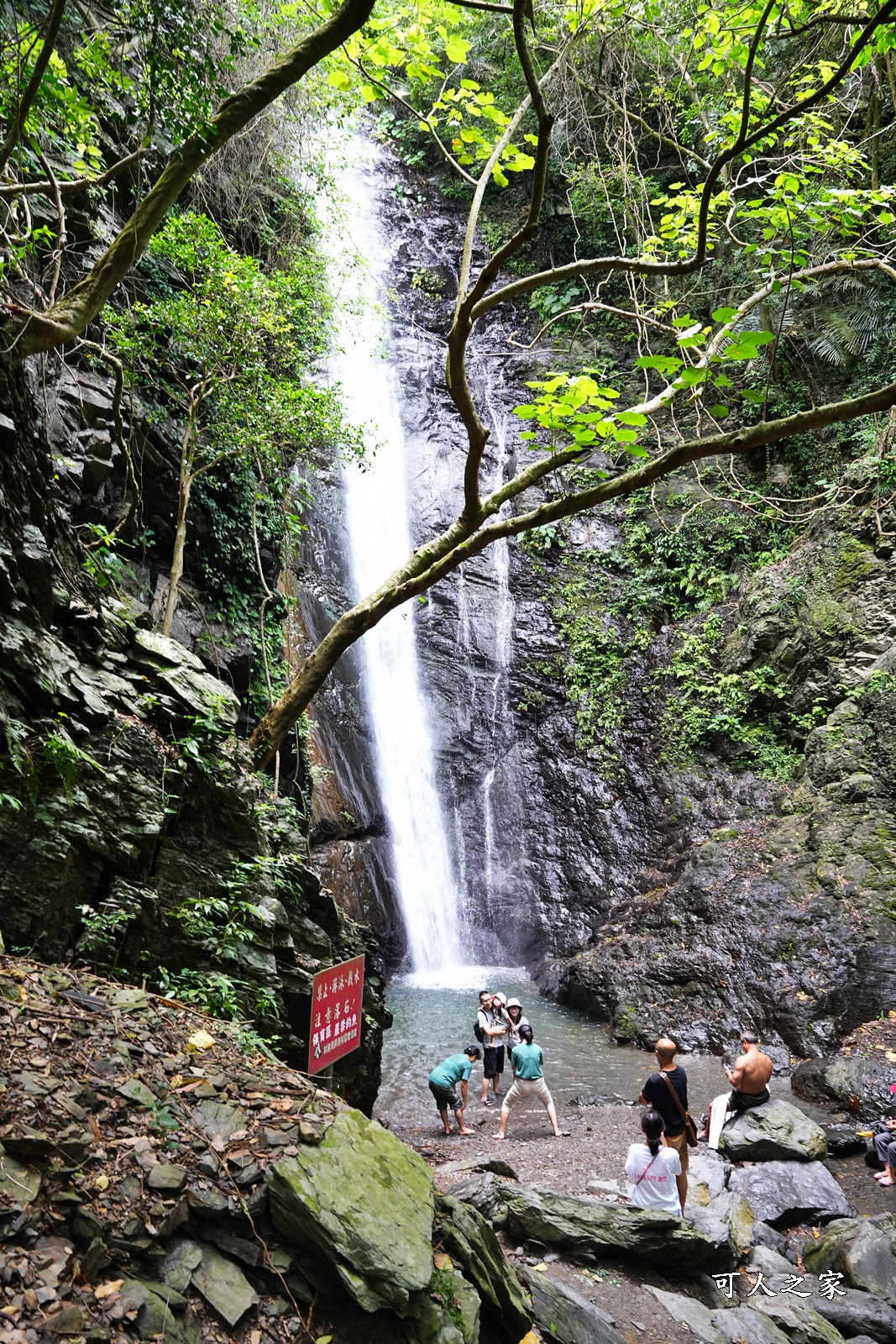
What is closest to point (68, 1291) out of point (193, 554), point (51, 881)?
point (51, 881)

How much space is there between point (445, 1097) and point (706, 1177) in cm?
253

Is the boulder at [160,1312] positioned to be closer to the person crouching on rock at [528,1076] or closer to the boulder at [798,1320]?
the boulder at [798,1320]

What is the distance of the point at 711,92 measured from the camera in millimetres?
13250

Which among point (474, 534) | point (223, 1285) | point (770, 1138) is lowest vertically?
point (770, 1138)

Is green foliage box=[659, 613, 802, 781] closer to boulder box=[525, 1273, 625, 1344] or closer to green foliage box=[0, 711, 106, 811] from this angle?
boulder box=[525, 1273, 625, 1344]

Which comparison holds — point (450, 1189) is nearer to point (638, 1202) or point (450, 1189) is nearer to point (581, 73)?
point (638, 1202)

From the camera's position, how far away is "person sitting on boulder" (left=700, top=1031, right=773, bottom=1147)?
22.1 ft

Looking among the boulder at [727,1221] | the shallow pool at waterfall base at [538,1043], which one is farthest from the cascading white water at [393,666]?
the boulder at [727,1221]

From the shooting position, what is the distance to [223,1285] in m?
2.61

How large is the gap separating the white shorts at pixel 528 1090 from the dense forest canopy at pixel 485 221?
4347 millimetres

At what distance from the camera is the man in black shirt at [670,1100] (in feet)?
17.5

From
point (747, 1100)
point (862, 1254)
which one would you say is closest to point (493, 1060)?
point (747, 1100)

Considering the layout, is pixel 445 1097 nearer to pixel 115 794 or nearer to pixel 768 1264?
pixel 768 1264

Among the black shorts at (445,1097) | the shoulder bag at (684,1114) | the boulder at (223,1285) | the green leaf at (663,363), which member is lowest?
the black shorts at (445,1097)
